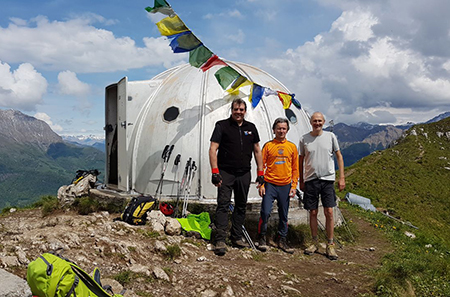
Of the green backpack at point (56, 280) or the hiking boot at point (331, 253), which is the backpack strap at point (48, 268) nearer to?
the green backpack at point (56, 280)

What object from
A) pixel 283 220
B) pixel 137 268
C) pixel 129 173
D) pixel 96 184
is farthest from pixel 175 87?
pixel 137 268

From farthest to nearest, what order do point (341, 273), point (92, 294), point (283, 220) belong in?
1. point (283, 220)
2. point (341, 273)
3. point (92, 294)

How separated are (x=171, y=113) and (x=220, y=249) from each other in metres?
4.17

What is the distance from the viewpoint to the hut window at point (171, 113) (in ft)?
28.1

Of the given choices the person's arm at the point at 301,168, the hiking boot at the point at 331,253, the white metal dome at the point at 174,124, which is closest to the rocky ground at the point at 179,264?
the hiking boot at the point at 331,253

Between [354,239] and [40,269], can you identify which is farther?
[354,239]

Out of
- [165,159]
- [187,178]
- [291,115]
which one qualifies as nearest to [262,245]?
[187,178]

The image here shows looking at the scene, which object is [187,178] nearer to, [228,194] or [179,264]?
[228,194]

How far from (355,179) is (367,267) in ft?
84.4

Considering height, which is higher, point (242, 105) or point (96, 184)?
point (242, 105)

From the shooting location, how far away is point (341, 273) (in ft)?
17.1

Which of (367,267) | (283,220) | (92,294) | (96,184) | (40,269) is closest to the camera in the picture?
(40,269)

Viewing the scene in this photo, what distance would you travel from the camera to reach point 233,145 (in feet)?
18.2

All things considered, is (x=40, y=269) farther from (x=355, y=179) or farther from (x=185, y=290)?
(x=355, y=179)
